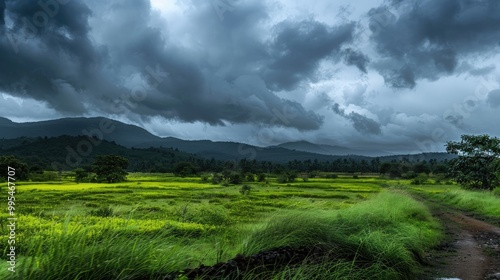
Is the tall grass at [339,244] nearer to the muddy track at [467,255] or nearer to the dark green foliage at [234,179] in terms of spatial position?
the muddy track at [467,255]

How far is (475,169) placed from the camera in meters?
43.2

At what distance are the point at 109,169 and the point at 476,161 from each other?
187ft

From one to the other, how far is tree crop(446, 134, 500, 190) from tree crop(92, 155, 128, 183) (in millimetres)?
51643

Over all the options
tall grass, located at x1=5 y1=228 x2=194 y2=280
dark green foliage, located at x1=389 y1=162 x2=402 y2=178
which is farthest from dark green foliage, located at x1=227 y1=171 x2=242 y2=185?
tall grass, located at x1=5 y1=228 x2=194 y2=280

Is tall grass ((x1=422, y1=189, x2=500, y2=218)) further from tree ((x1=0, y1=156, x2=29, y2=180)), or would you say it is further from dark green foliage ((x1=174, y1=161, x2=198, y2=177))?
dark green foliage ((x1=174, y1=161, x2=198, y2=177))

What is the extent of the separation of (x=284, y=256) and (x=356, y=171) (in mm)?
122477

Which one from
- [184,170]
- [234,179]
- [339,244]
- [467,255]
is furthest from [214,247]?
[184,170]

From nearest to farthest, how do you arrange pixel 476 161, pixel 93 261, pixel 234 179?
1. pixel 93 261
2. pixel 476 161
3. pixel 234 179

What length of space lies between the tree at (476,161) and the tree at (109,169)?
169 ft

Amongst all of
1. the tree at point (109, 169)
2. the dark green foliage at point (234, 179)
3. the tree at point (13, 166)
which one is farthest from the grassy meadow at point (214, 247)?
the tree at point (109, 169)

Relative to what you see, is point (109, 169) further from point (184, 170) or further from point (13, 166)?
point (184, 170)

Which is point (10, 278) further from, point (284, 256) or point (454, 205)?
point (454, 205)

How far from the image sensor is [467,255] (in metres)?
11.8

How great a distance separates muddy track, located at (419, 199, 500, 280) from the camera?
9.60 meters
